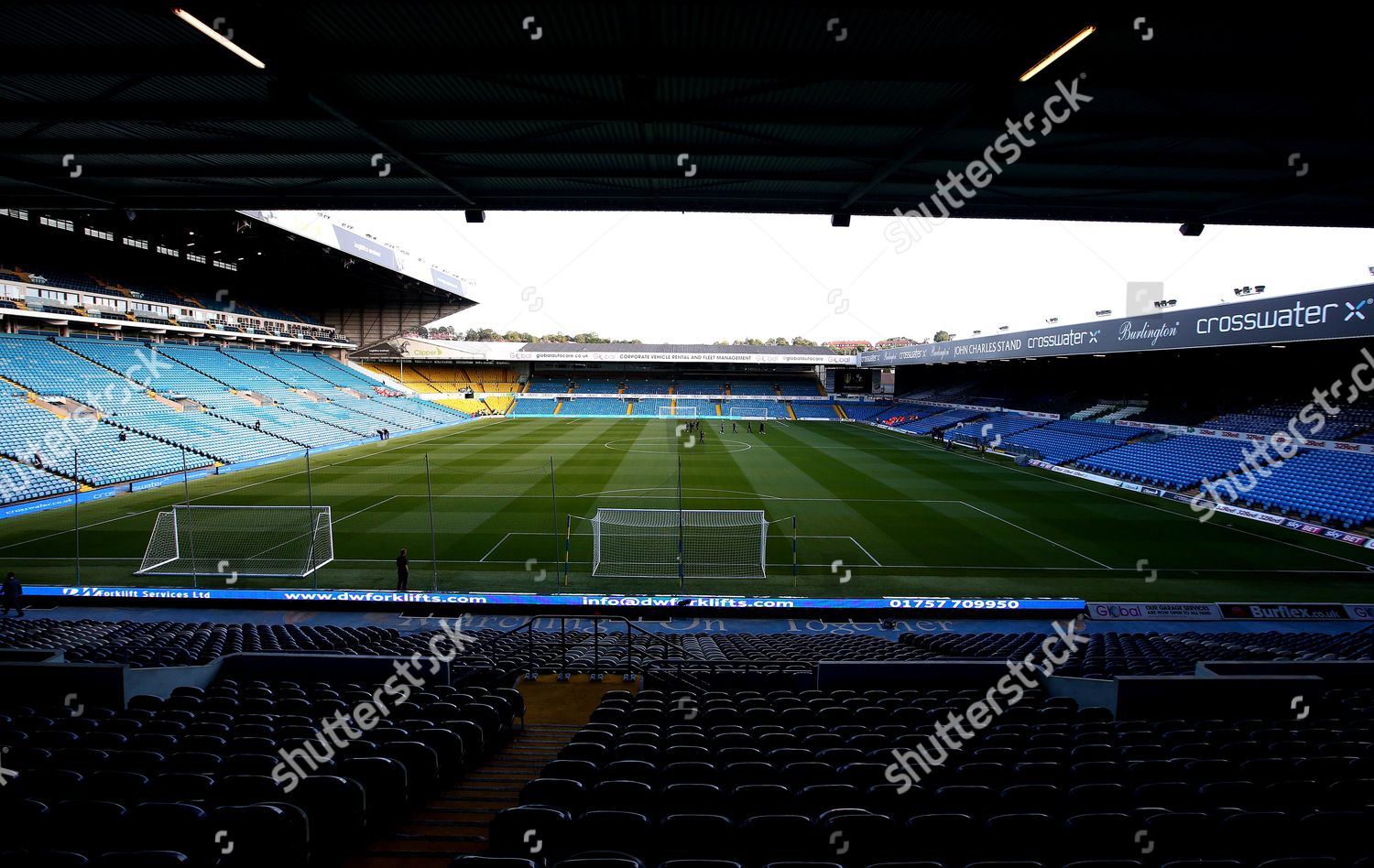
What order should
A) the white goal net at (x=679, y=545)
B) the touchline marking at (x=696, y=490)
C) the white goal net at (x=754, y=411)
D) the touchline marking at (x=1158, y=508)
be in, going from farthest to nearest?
1. the white goal net at (x=754, y=411)
2. the touchline marking at (x=696, y=490)
3. the touchline marking at (x=1158, y=508)
4. the white goal net at (x=679, y=545)

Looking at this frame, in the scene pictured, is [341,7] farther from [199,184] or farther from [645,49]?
[199,184]

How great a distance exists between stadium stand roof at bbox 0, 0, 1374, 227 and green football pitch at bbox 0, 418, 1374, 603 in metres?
8.64

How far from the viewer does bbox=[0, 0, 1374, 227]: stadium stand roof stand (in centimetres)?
572

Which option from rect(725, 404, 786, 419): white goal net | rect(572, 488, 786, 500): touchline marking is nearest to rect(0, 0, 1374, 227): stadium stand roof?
rect(572, 488, 786, 500): touchline marking

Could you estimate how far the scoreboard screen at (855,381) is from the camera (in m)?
79.9

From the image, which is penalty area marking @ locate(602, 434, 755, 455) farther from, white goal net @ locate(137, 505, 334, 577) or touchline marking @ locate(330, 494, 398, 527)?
white goal net @ locate(137, 505, 334, 577)

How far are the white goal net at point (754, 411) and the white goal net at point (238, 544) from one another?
172 ft

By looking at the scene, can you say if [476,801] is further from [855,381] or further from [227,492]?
[855,381]

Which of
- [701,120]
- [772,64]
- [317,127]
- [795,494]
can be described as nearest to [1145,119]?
[772,64]

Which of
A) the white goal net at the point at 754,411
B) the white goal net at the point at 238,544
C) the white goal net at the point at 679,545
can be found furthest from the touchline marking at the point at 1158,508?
the white goal net at the point at 238,544

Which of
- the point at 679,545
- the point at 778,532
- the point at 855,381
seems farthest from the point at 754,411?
the point at 679,545

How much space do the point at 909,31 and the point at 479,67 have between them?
4516 millimetres

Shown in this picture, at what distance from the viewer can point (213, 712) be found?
5.61m

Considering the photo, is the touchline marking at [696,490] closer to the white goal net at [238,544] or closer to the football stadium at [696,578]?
the football stadium at [696,578]
